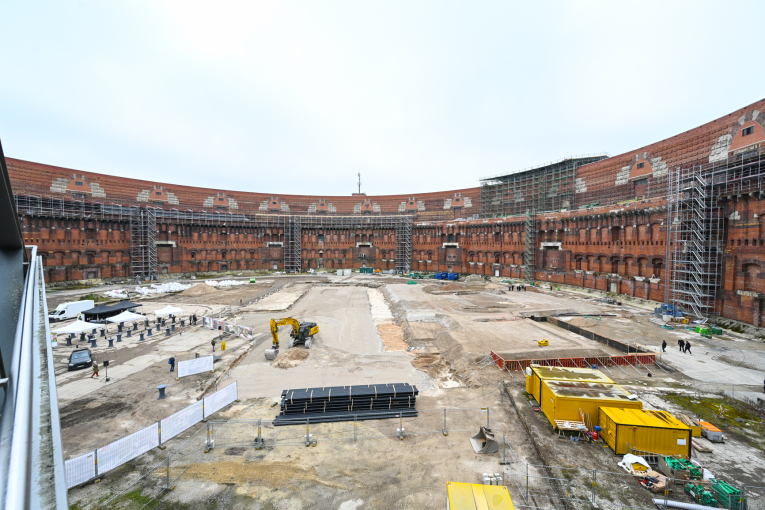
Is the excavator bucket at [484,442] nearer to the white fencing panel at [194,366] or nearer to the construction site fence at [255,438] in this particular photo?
the construction site fence at [255,438]

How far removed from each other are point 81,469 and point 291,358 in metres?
Answer: 11.7

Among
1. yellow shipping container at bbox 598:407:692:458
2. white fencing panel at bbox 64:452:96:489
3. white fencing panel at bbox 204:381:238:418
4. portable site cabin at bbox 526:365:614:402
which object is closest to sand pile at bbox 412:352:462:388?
portable site cabin at bbox 526:365:614:402

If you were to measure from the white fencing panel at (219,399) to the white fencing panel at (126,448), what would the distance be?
91.7 inches

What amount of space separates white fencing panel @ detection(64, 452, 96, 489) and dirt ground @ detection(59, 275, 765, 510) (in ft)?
0.96

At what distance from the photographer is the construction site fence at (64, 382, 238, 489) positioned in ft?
Answer: 35.4

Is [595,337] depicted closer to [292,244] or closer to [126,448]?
[126,448]

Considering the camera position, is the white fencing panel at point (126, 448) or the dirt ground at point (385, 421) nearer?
the dirt ground at point (385, 421)

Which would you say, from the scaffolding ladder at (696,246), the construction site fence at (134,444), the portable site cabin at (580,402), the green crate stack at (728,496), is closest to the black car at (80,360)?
the construction site fence at (134,444)

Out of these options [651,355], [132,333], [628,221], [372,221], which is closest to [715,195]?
[628,221]

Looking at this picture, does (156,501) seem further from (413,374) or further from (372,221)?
(372,221)

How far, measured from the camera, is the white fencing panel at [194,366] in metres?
18.9

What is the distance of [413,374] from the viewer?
64.6 feet

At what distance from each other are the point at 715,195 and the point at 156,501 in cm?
4390

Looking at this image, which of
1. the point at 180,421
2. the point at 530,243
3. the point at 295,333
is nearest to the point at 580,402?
the point at 180,421
